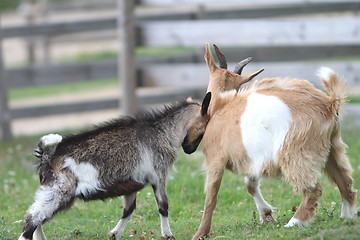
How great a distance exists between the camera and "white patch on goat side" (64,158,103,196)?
6234mm

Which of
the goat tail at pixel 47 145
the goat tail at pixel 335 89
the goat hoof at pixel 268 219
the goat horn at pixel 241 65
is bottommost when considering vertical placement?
the goat hoof at pixel 268 219

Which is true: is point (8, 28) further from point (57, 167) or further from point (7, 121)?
point (57, 167)

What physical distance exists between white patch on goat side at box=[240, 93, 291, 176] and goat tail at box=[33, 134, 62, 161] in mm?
1577

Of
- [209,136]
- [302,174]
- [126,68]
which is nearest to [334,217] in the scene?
[302,174]

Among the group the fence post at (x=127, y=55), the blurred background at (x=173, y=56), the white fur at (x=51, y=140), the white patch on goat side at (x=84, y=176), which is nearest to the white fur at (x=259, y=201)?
the white patch on goat side at (x=84, y=176)

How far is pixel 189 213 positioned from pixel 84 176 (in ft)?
5.85

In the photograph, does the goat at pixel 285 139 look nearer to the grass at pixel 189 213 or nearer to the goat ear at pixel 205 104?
the goat ear at pixel 205 104

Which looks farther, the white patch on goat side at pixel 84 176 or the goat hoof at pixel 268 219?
the goat hoof at pixel 268 219

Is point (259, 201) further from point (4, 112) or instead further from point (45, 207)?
point (4, 112)

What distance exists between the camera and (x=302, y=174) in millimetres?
5922

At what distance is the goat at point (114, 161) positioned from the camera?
6188 millimetres

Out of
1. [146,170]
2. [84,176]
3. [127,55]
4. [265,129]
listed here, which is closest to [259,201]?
[265,129]

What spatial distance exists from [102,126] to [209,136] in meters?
0.96

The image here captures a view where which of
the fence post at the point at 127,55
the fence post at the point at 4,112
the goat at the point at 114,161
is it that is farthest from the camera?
the fence post at the point at 4,112
